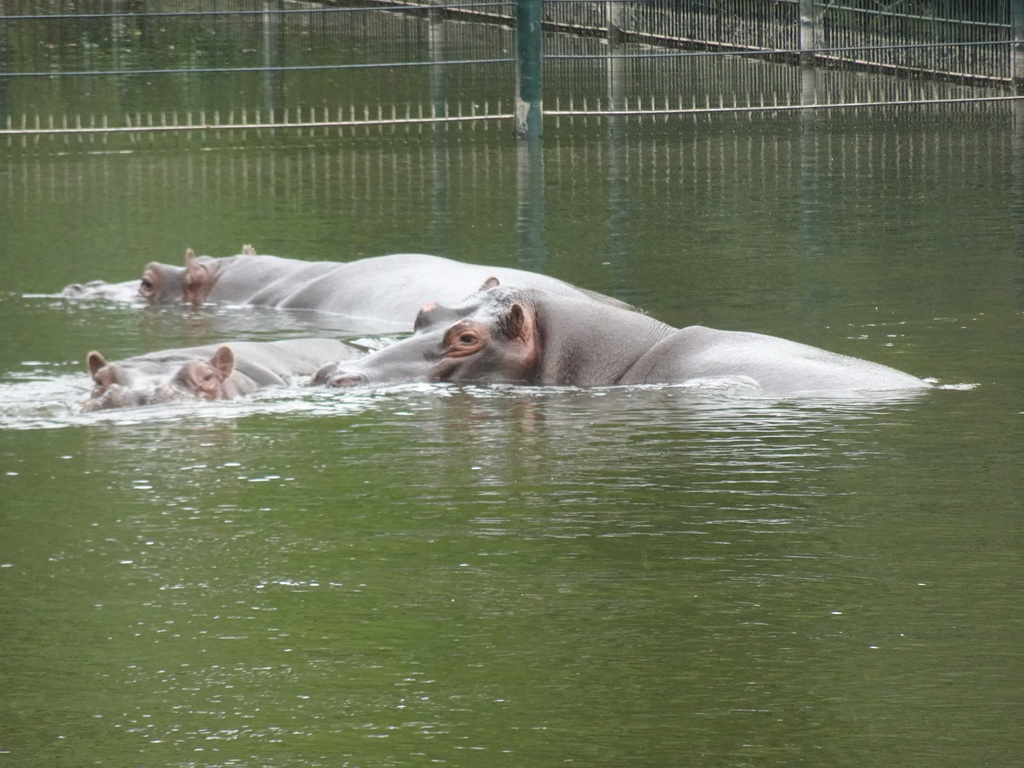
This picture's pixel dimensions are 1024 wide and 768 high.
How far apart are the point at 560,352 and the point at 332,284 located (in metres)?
3.80

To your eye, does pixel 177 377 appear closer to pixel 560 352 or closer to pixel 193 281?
pixel 560 352

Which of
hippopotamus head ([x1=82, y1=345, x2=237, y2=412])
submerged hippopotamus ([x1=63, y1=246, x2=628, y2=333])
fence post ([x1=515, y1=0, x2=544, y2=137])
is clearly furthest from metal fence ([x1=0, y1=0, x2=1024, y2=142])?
hippopotamus head ([x1=82, y1=345, x2=237, y2=412])

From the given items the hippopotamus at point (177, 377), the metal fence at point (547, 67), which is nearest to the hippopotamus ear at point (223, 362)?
the hippopotamus at point (177, 377)

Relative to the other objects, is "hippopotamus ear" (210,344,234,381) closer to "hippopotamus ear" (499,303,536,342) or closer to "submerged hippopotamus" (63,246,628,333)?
"hippopotamus ear" (499,303,536,342)

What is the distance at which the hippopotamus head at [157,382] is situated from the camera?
9258 mm

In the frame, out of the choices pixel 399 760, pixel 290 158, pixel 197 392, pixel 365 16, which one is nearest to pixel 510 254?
pixel 197 392

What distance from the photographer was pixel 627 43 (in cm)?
3525

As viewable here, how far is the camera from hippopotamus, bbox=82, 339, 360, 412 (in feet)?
30.5

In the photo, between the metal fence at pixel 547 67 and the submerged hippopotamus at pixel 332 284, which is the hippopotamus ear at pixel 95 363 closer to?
the submerged hippopotamus at pixel 332 284

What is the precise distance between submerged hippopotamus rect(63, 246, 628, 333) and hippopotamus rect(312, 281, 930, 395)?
1471 millimetres

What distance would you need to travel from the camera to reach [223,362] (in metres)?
9.47

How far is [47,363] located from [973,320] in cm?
469

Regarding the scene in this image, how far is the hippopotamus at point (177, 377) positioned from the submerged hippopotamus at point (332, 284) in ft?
6.87

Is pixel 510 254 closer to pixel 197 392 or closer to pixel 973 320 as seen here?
pixel 973 320
